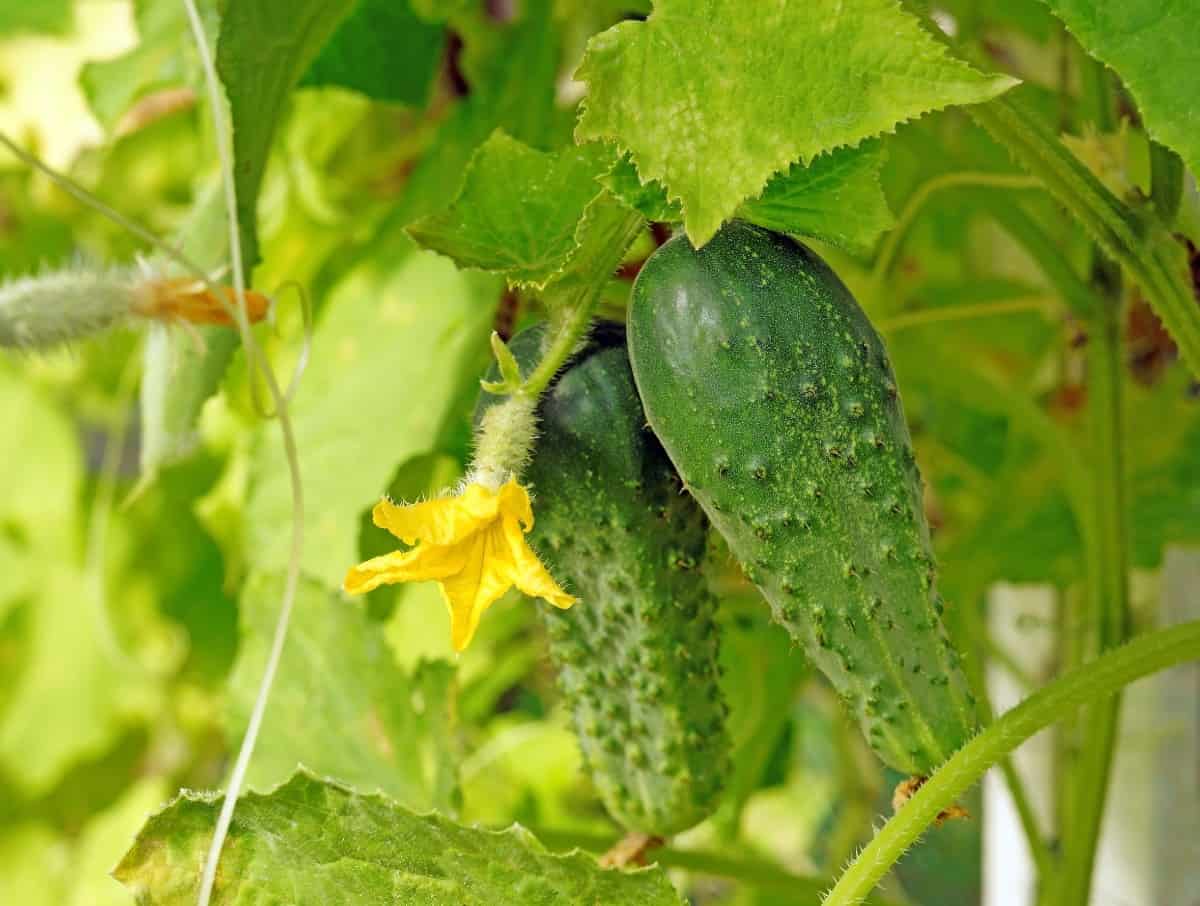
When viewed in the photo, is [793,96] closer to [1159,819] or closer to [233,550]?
[1159,819]

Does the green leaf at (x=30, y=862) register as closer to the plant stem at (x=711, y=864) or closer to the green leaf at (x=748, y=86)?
the plant stem at (x=711, y=864)

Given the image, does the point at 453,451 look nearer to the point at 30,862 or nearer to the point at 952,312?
the point at 952,312

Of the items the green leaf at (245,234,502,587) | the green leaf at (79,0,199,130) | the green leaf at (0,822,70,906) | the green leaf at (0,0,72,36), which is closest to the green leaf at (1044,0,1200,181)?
the green leaf at (245,234,502,587)

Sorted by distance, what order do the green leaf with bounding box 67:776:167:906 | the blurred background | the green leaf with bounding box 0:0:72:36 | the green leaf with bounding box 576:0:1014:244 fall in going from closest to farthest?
the green leaf with bounding box 576:0:1014:244, the blurred background, the green leaf with bounding box 0:0:72:36, the green leaf with bounding box 67:776:167:906

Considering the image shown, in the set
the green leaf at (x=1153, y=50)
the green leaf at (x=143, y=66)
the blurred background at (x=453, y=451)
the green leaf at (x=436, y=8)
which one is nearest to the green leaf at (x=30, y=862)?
the blurred background at (x=453, y=451)

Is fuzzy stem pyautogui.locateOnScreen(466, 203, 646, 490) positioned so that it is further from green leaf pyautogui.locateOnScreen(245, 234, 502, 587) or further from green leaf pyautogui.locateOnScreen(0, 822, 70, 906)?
green leaf pyautogui.locateOnScreen(0, 822, 70, 906)

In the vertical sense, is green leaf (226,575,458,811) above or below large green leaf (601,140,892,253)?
below

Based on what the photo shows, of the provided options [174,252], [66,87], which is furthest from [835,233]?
[66,87]
